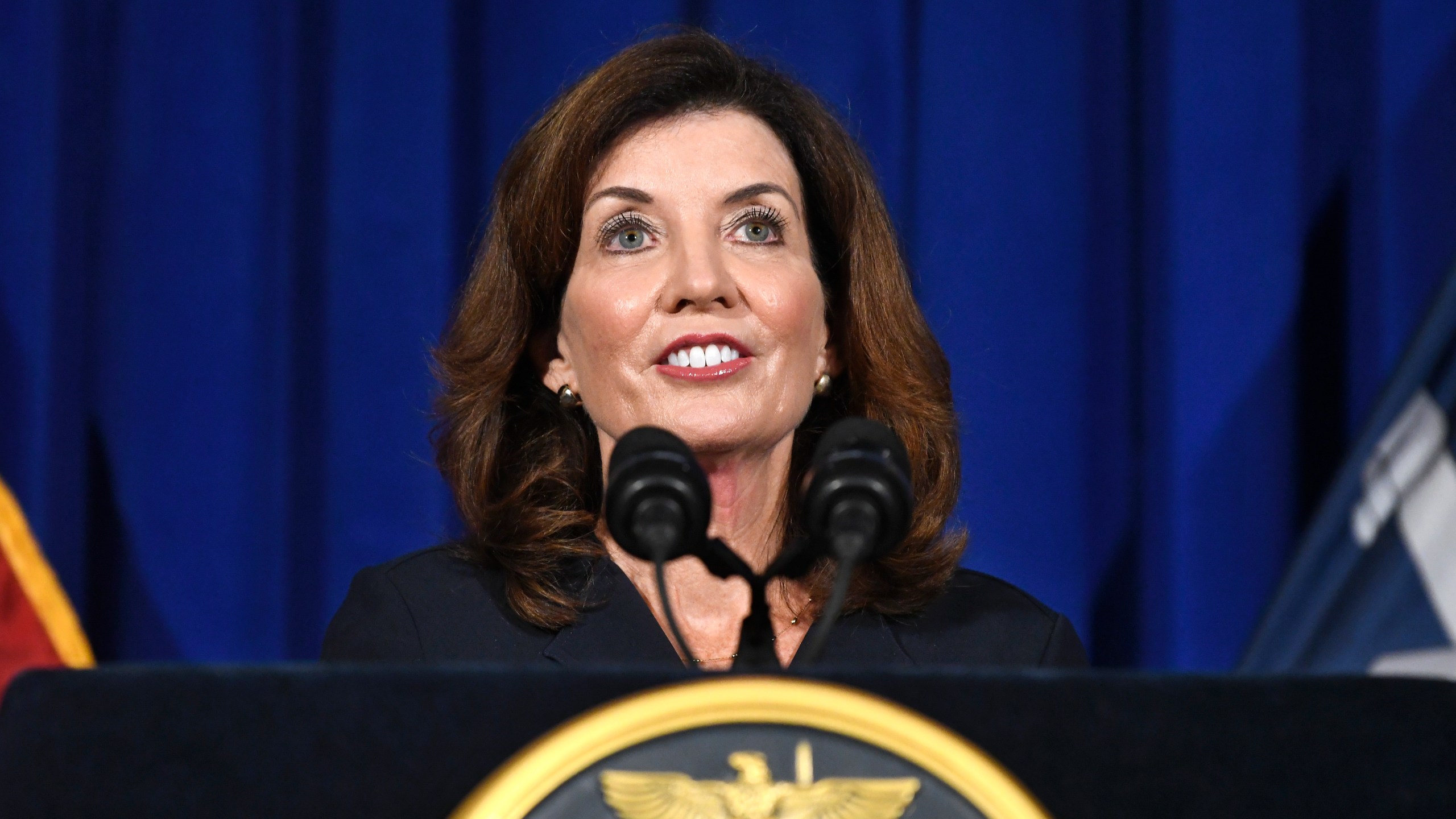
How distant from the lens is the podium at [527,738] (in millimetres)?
589

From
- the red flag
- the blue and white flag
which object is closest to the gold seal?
the blue and white flag

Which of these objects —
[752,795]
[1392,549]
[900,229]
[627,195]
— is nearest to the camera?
[752,795]

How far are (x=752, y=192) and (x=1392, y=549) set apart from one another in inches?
34.6

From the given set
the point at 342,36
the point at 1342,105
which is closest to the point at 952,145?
the point at 1342,105

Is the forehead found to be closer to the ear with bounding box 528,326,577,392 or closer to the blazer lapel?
the ear with bounding box 528,326,577,392

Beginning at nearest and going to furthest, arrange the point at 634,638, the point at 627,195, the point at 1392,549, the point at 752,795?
the point at 752,795, the point at 634,638, the point at 627,195, the point at 1392,549

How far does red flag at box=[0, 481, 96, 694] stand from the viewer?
1693 millimetres

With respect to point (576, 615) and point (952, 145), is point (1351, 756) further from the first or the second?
point (952, 145)

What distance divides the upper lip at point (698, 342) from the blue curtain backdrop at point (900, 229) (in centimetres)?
66

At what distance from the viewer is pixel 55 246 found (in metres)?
1.93

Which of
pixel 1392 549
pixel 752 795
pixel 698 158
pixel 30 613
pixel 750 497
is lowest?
pixel 30 613

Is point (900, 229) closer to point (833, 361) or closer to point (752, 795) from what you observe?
point (833, 361)

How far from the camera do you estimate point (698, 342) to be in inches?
52.3

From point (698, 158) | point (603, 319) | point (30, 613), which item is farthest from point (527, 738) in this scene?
point (30, 613)
